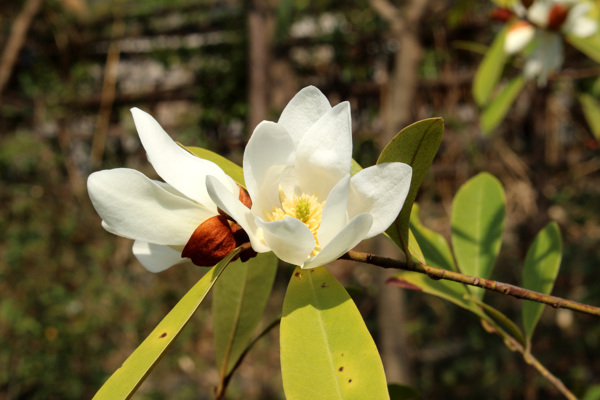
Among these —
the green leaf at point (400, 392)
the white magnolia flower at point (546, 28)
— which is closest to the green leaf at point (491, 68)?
the white magnolia flower at point (546, 28)

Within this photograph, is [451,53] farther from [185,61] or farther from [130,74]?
[130,74]

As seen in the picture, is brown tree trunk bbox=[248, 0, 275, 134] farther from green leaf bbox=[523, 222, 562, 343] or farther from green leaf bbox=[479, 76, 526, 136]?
green leaf bbox=[523, 222, 562, 343]

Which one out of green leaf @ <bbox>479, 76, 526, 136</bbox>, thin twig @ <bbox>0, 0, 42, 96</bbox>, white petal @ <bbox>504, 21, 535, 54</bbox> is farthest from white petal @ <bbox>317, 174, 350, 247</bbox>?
thin twig @ <bbox>0, 0, 42, 96</bbox>

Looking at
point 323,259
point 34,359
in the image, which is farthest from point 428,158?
point 34,359

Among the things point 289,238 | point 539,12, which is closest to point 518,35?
point 539,12

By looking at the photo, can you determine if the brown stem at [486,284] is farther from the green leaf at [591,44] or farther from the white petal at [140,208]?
the green leaf at [591,44]

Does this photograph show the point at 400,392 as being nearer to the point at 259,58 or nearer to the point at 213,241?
the point at 213,241
